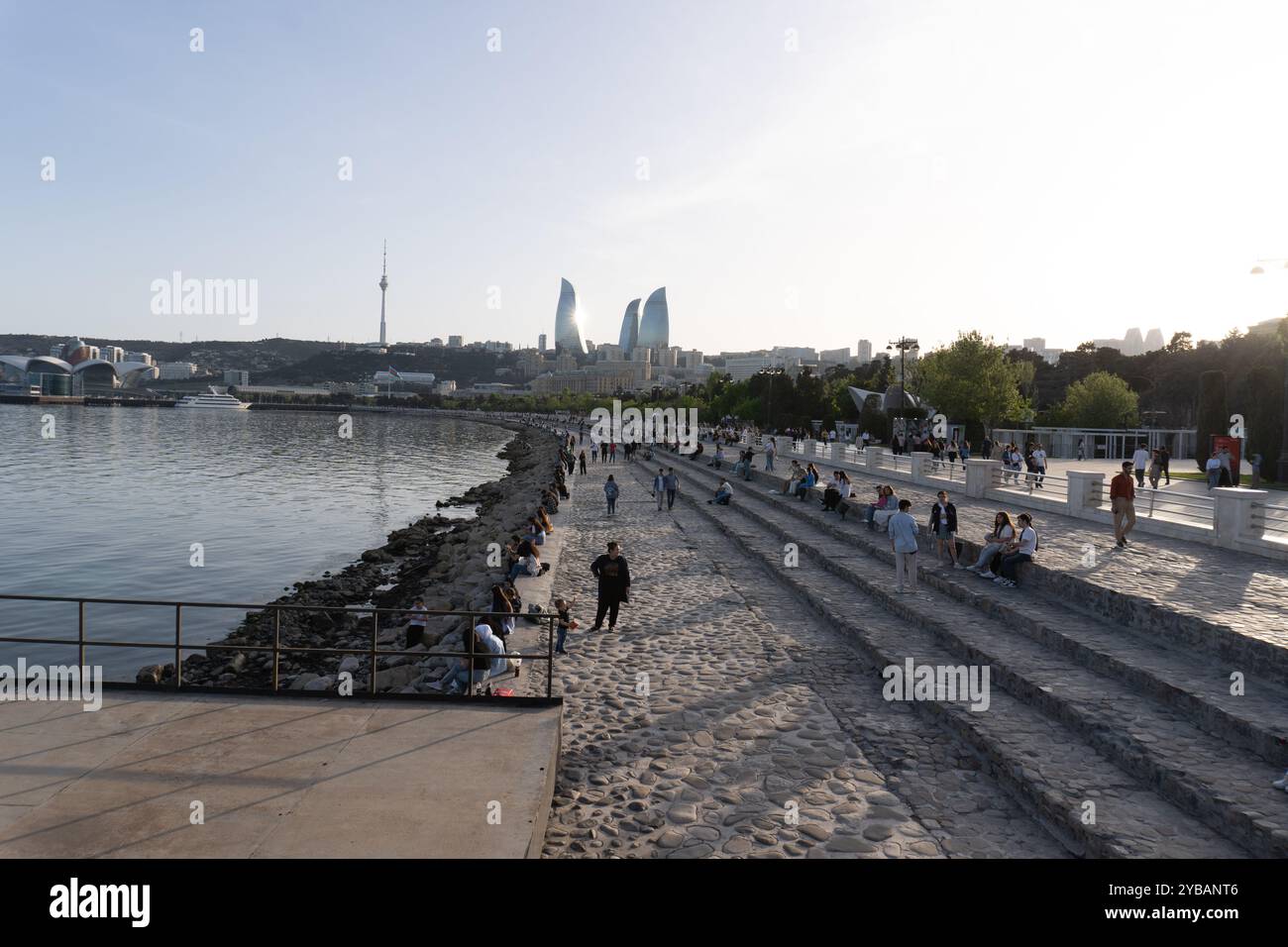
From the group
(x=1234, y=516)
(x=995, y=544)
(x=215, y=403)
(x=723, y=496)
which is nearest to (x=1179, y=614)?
(x=995, y=544)

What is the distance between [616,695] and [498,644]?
4.49 feet

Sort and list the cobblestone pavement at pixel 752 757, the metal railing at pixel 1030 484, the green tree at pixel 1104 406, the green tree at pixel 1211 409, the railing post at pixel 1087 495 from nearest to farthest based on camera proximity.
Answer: the cobblestone pavement at pixel 752 757 → the railing post at pixel 1087 495 → the metal railing at pixel 1030 484 → the green tree at pixel 1211 409 → the green tree at pixel 1104 406

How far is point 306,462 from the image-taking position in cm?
6100

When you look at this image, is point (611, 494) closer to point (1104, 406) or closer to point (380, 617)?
point (380, 617)

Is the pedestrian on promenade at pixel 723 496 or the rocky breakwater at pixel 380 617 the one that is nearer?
the rocky breakwater at pixel 380 617

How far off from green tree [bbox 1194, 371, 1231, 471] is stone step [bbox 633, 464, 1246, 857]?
25327 mm

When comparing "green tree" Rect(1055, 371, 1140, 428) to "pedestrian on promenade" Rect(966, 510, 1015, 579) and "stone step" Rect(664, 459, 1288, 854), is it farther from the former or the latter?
"stone step" Rect(664, 459, 1288, 854)

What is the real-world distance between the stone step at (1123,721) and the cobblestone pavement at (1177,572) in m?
1.40

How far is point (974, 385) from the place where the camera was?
46.3 meters

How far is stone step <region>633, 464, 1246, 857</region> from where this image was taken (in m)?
5.39

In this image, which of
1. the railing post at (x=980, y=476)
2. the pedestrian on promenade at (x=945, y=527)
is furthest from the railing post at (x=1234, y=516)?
the railing post at (x=980, y=476)

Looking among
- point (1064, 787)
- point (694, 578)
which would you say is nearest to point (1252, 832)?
point (1064, 787)

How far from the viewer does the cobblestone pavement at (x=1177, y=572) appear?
8.96m

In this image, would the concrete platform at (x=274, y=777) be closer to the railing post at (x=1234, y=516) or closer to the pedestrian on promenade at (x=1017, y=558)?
the pedestrian on promenade at (x=1017, y=558)
